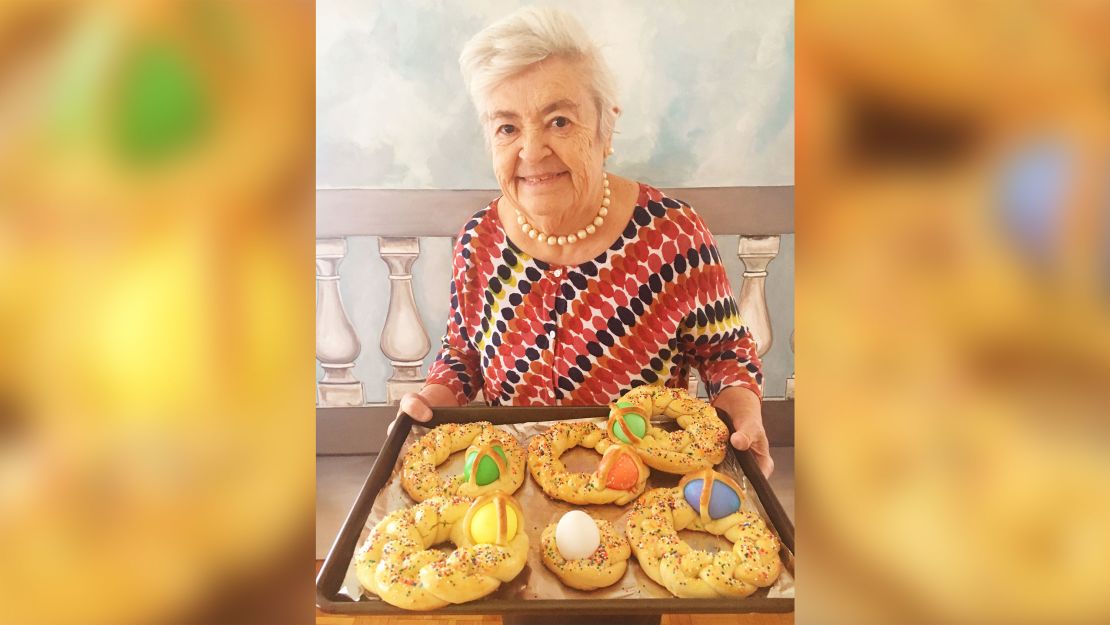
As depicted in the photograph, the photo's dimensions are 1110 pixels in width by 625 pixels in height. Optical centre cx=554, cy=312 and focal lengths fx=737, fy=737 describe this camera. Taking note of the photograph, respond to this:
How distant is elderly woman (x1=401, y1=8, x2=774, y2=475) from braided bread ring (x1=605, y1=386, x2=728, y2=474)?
0.46 feet

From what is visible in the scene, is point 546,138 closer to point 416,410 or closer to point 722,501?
point 416,410

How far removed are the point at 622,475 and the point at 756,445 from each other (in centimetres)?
38

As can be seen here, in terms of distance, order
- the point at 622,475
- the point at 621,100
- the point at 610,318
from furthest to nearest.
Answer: the point at 621,100, the point at 610,318, the point at 622,475

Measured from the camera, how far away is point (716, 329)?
1741mm

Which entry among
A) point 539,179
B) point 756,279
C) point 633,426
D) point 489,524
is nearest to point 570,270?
point 539,179

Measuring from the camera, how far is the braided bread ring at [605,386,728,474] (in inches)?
57.2

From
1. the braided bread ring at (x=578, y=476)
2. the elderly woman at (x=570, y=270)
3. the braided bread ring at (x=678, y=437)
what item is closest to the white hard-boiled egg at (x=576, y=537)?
the braided bread ring at (x=578, y=476)

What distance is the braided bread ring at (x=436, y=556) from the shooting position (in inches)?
39.9
